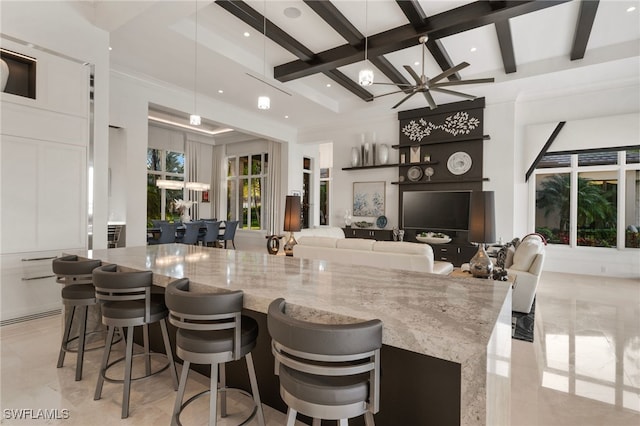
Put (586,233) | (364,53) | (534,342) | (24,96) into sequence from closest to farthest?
(534,342), (24,96), (364,53), (586,233)

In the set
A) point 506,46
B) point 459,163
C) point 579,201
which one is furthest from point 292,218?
point 579,201

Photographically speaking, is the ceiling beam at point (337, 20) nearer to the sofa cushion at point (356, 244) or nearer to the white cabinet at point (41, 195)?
the sofa cushion at point (356, 244)

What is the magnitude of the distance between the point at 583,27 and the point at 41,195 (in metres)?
7.42

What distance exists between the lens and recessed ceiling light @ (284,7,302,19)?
14.0ft

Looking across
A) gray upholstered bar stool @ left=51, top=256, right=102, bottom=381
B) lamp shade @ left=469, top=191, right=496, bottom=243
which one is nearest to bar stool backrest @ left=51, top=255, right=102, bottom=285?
gray upholstered bar stool @ left=51, top=256, right=102, bottom=381

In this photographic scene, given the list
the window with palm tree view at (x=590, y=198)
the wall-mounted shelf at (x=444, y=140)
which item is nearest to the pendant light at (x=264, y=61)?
the wall-mounted shelf at (x=444, y=140)

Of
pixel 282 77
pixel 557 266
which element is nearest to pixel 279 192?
pixel 282 77

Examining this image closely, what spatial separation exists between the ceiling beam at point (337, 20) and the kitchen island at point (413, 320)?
3.54 m

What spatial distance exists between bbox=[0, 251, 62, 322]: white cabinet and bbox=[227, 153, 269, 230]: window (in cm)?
682

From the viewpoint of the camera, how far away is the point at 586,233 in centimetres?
656

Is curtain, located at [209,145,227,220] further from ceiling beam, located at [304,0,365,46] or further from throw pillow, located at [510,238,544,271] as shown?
throw pillow, located at [510,238,544,271]

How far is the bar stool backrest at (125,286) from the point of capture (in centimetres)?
190

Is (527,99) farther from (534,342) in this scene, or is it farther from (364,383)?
(364,383)

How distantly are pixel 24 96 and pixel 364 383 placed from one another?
185 inches
